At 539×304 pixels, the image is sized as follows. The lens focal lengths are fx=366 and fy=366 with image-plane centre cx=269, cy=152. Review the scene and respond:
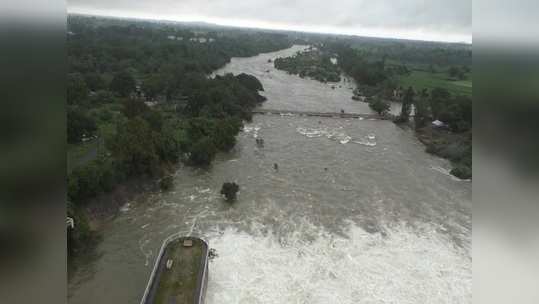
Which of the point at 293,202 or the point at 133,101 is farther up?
the point at 133,101

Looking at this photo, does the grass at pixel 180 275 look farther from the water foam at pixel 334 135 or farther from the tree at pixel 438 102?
the tree at pixel 438 102

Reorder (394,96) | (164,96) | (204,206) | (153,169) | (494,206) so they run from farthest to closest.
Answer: (394,96), (164,96), (153,169), (204,206), (494,206)

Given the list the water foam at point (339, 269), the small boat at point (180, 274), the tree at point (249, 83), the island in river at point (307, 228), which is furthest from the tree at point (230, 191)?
the tree at point (249, 83)

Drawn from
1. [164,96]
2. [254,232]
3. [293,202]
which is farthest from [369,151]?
[164,96]

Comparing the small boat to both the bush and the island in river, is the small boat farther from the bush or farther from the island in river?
the bush

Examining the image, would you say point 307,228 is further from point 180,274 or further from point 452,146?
point 452,146

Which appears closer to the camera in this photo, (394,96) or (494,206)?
(494,206)

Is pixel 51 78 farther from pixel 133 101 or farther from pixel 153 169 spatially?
pixel 133 101
